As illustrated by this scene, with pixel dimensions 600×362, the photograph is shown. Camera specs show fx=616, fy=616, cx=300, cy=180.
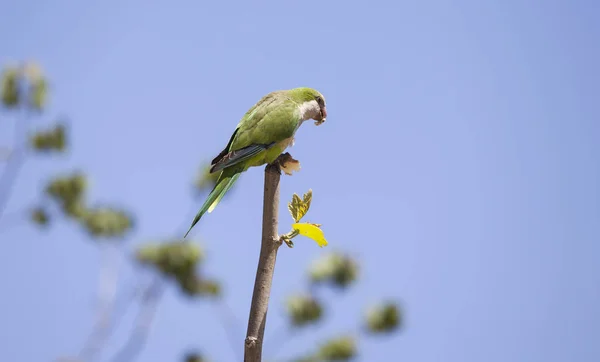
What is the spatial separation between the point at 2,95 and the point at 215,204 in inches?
415

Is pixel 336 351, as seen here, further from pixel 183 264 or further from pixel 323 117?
pixel 323 117

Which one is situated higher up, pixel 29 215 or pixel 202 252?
pixel 29 215

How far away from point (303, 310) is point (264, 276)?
667 centimetres

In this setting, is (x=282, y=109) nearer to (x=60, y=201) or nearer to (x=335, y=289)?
(x=335, y=289)

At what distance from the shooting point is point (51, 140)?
12.8 meters

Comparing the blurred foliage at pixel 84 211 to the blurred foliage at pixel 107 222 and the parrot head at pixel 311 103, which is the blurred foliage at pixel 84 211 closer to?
the blurred foliage at pixel 107 222

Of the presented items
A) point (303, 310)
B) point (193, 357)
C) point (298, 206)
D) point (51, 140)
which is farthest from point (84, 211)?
point (298, 206)

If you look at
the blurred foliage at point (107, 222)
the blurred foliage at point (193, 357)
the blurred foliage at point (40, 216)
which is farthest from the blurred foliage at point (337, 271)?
the blurred foliage at point (40, 216)

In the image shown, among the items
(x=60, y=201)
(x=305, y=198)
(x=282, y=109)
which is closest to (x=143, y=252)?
(x=60, y=201)

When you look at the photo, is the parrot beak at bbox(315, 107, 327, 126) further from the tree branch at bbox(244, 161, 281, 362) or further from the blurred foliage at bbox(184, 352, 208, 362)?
the blurred foliage at bbox(184, 352, 208, 362)

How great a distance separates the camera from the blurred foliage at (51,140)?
12594mm

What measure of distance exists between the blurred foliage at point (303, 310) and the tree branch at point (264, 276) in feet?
20.8

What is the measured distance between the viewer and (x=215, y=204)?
3559 mm

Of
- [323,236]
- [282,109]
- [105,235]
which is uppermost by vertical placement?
[105,235]
